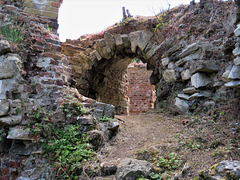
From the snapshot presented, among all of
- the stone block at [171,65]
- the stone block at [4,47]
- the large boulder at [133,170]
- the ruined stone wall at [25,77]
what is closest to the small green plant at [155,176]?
the large boulder at [133,170]

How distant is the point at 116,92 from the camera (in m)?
8.79

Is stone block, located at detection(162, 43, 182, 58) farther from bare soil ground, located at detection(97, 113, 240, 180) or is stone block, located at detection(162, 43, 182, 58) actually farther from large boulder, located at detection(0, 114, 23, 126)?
large boulder, located at detection(0, 114, 23, 126)

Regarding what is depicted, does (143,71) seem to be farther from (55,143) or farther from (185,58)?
(55,143)

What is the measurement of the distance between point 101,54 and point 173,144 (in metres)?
4.64

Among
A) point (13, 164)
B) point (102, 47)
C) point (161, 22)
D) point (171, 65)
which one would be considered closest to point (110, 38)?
point (102, 47)

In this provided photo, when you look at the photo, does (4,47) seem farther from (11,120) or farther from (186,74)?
(186,74)

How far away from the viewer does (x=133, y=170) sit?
2.28 meters

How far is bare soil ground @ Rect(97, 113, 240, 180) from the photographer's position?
2375mm

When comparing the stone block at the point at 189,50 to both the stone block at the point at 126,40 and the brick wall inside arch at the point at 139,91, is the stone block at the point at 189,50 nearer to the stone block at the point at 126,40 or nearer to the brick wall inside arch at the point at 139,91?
the stone block at the point at 126,40

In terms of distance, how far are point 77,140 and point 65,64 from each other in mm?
1939

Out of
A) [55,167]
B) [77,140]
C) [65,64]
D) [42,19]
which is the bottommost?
[55,167]

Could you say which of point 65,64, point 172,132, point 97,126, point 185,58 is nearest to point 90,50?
point 65,64

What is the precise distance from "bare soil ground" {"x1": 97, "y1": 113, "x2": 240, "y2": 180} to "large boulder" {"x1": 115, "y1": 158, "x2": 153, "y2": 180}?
17 centimetres

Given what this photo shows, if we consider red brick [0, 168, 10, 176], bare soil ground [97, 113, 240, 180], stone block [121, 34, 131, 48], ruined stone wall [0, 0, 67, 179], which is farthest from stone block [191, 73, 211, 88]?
red brick [0, 168, 10, 176]
